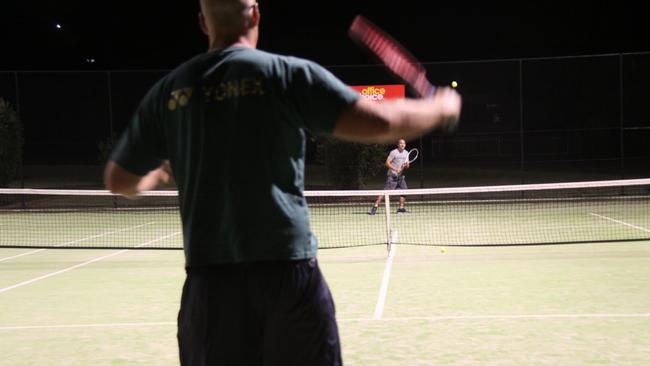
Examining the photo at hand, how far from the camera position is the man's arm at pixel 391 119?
1.73m

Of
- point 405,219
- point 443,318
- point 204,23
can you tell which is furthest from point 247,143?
point 405,219

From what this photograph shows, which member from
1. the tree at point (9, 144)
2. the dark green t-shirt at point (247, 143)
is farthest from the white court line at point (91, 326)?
the tree at point (9, 144)

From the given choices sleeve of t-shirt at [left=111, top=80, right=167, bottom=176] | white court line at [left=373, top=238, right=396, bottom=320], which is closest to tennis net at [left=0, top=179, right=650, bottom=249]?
white court line at [left=373, top=238, right=396, bottom=320]

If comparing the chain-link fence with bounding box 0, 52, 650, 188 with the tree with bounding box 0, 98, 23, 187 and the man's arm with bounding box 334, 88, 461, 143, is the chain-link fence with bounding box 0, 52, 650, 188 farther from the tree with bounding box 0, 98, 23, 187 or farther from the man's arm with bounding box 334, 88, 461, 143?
the man's arm with bounding box 334, 88, 461, 143

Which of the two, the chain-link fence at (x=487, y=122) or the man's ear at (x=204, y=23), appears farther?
the chain-link fence at (x=487, y=122)

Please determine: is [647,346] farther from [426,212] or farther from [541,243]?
[426,212]

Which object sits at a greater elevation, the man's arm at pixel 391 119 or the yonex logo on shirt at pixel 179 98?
the yonex logo on shirt at pixel 179 98

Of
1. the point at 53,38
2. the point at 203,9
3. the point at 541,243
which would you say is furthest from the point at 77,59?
the point at 203,9

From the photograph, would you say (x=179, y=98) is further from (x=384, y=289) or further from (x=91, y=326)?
(x=384, y=289)

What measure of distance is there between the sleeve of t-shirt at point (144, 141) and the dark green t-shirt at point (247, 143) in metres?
0.06

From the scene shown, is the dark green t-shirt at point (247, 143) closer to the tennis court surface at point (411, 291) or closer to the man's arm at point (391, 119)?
the man's arm at point (391, 119)

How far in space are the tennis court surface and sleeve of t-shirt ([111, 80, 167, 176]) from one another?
3.05 meters

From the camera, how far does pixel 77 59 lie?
3756cm

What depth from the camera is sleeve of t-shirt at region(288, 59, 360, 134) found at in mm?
1725
